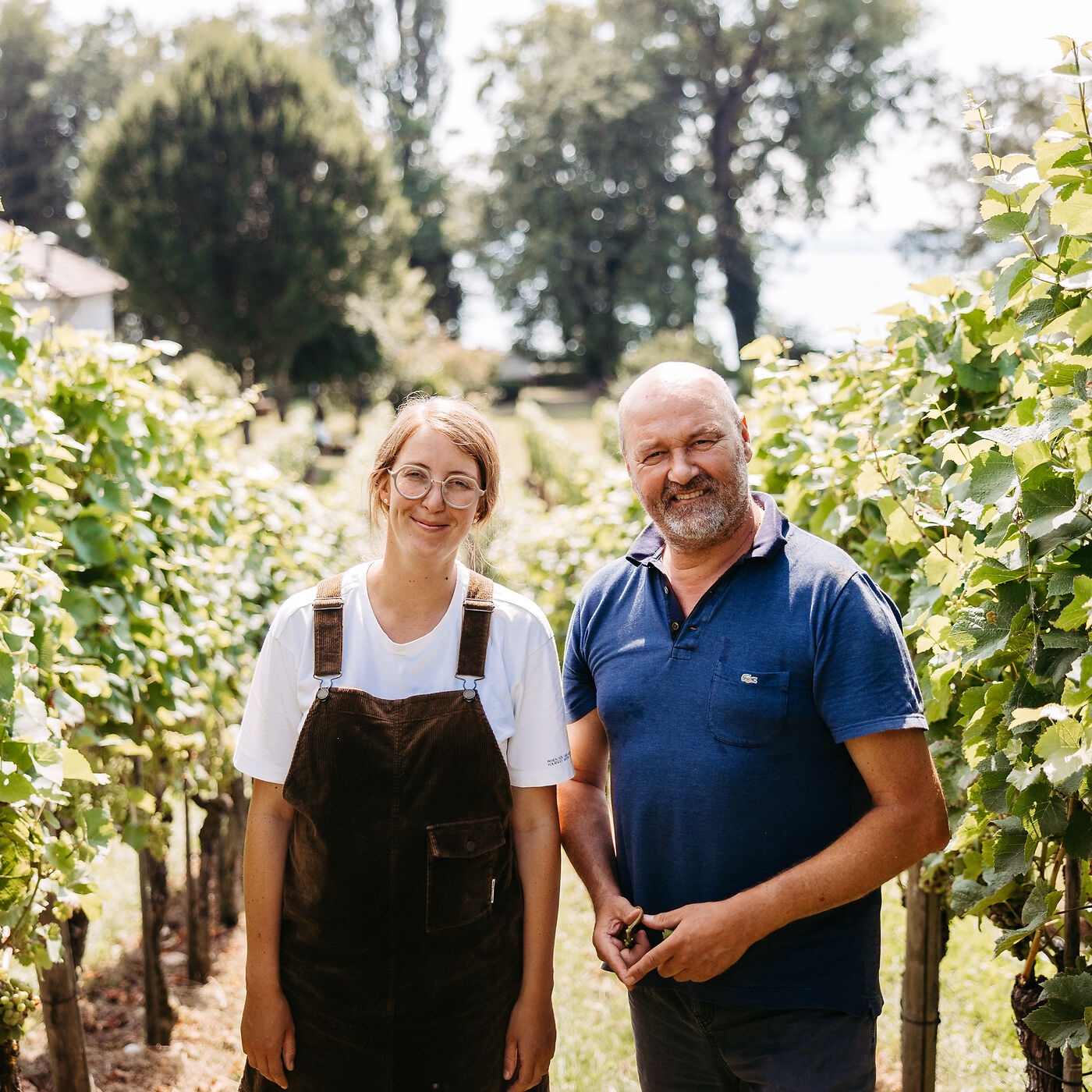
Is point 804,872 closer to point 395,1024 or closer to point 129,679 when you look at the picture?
point 395,1024

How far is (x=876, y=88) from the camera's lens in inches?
1547

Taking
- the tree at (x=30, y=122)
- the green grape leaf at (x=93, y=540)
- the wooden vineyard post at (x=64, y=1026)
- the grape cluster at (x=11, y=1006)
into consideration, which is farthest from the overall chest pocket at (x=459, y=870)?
the tree at (x=30, y=122)

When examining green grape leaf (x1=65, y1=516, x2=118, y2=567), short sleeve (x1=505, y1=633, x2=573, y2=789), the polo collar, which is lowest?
short sleeve (x1=505, y1=633, x2=573, y2=789)

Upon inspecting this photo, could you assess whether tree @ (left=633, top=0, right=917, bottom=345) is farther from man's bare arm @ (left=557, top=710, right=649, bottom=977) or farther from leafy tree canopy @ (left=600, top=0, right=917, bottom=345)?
man's bare arm @ (left=557, top=710, right=649, bottom=977)

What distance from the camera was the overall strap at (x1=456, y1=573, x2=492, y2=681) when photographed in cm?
230

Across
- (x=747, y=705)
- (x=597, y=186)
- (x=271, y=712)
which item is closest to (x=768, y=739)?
(x=747, y=705)

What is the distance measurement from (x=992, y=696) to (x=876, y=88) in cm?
4277

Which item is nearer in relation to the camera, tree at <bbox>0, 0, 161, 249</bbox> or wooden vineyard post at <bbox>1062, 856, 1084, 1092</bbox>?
wooden vineyard post at <bbox>1062, 856, 1084, 1092</bbox>

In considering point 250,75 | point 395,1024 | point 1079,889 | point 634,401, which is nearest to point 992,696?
point 1079,889

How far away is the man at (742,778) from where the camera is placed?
2092 mm

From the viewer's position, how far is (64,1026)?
3312mm

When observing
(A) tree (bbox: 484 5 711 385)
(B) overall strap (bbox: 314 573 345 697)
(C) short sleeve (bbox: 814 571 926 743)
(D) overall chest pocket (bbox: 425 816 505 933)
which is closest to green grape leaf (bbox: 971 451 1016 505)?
(C) short sleeve (bbox: 814 571 926 743)

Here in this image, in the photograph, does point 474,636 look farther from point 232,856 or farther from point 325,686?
point 232,856

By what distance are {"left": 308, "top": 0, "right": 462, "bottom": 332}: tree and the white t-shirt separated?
44.3 metres
